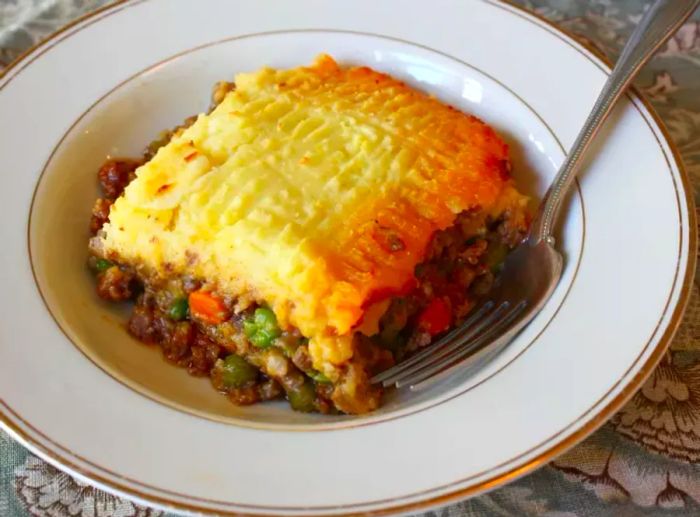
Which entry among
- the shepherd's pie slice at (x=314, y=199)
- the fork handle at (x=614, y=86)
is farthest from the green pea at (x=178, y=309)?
the fork handle at (x=614, y=86)

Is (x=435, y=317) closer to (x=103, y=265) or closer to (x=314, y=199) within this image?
(x=314, y=199)

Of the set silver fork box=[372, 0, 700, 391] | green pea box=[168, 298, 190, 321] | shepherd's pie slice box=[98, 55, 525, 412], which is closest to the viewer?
shepherd's pie slice box=[98, 55, 525, 412]

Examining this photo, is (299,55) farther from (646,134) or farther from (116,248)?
(646,134)

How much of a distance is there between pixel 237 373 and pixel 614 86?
1.88m

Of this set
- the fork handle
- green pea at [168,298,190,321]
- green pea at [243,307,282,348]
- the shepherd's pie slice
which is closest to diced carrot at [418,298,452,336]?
the shepherd's pie slice

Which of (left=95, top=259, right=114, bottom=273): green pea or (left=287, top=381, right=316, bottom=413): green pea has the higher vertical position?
(left=95, top=259, right=114, bottom=273): green pea

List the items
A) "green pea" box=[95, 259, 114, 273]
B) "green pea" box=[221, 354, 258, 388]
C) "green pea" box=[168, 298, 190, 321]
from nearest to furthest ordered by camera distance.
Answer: "green pea" box=[221, 354, 258, 388], "green pea" box=[168, 298, 190, 321], "green pea" box=[95, 259, 114, 273]

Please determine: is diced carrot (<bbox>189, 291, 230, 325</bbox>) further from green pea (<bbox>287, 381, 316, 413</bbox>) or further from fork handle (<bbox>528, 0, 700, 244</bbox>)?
fork handle (<bbox>528, 0, 700, 244</bbox>)

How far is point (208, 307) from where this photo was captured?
2885 mm

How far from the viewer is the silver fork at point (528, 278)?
2736 mm

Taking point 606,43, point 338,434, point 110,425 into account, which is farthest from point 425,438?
point 606,43

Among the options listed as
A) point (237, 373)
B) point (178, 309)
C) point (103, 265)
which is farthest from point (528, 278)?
point (103, 265)

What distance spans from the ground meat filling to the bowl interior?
6cm

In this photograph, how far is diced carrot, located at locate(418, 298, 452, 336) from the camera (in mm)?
2932
